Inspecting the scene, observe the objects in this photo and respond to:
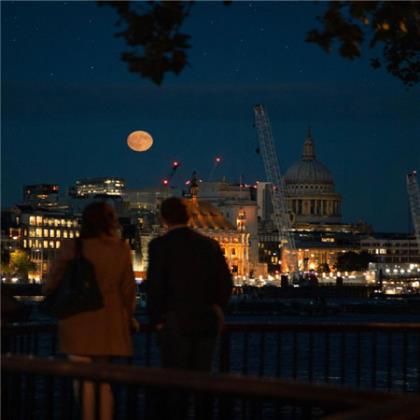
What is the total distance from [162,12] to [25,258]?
11865cm

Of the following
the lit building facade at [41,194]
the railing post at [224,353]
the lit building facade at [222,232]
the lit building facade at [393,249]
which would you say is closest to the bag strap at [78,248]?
the railing post at [224,353]

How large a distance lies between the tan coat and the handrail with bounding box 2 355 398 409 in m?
1.96

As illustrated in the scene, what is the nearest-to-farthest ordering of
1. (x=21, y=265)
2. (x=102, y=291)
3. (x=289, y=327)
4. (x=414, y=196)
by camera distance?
(x=102, y=291) → (x=289, y=327) → (x=21, y=265) → (x=414, y=196)

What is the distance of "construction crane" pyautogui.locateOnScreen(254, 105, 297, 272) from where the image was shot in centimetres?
14500

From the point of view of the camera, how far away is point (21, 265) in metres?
119

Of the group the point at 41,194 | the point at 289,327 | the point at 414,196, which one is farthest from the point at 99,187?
the point at 289,327

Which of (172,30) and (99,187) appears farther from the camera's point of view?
(99,187)

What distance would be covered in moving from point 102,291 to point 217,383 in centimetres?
245

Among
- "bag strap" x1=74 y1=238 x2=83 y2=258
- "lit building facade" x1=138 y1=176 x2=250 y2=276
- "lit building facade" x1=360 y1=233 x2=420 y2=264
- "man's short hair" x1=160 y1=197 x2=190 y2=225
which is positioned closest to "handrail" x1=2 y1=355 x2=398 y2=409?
"bag strap" x1=74 y1=238 x2=83 y2=258

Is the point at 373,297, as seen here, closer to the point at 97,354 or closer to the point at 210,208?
the point at 210,208

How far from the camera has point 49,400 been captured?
24.5 feet

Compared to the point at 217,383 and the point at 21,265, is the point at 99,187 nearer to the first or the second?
the point at 21,265

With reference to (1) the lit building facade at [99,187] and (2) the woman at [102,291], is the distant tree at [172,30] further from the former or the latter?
(1) the lit building facade at [99,187]

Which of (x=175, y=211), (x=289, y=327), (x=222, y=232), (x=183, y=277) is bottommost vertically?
(x=289, y=327)
